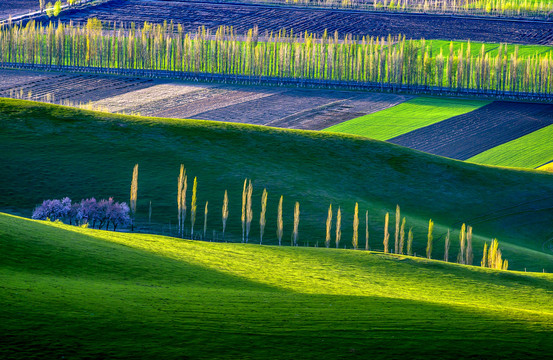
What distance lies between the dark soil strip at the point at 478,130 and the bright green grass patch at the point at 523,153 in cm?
182

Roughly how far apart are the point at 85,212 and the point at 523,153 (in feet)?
297

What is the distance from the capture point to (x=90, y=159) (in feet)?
325

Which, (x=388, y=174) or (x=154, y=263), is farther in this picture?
(x=388, y=174)

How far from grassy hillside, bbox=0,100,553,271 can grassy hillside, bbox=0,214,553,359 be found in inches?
825

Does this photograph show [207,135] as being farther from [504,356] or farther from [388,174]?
[504,356]

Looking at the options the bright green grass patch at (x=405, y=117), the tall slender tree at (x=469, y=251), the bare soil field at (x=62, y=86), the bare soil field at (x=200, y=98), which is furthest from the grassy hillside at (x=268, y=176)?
the bare soil field at (x=62, y=86)

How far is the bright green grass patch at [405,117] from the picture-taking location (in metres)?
153

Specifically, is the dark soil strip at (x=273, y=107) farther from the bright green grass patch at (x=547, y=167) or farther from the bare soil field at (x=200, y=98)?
the bright green grass patch at (x=547, y=167)

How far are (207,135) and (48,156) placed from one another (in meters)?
23.3

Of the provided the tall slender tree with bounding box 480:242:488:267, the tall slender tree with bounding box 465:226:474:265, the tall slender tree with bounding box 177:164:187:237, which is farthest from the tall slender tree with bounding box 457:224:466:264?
the tall slender tree with bounding box 177:164:187:237

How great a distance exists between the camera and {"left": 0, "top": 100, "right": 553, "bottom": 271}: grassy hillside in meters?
89.8

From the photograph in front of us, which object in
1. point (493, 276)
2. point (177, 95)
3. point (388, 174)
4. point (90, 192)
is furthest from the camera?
point (177, 95)

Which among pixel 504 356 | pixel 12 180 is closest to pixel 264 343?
pixel 504 356

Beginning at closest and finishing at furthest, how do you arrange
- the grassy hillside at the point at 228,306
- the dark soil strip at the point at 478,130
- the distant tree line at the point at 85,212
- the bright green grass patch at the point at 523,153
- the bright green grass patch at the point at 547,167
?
the grassy hillside at the point at 228,306
the distant tree line at the point at 85,212
the bright green grass patch at the point at 547,167
the bright green grass patch at the point at 523,153
the dark soil strip at the point at 478,130
